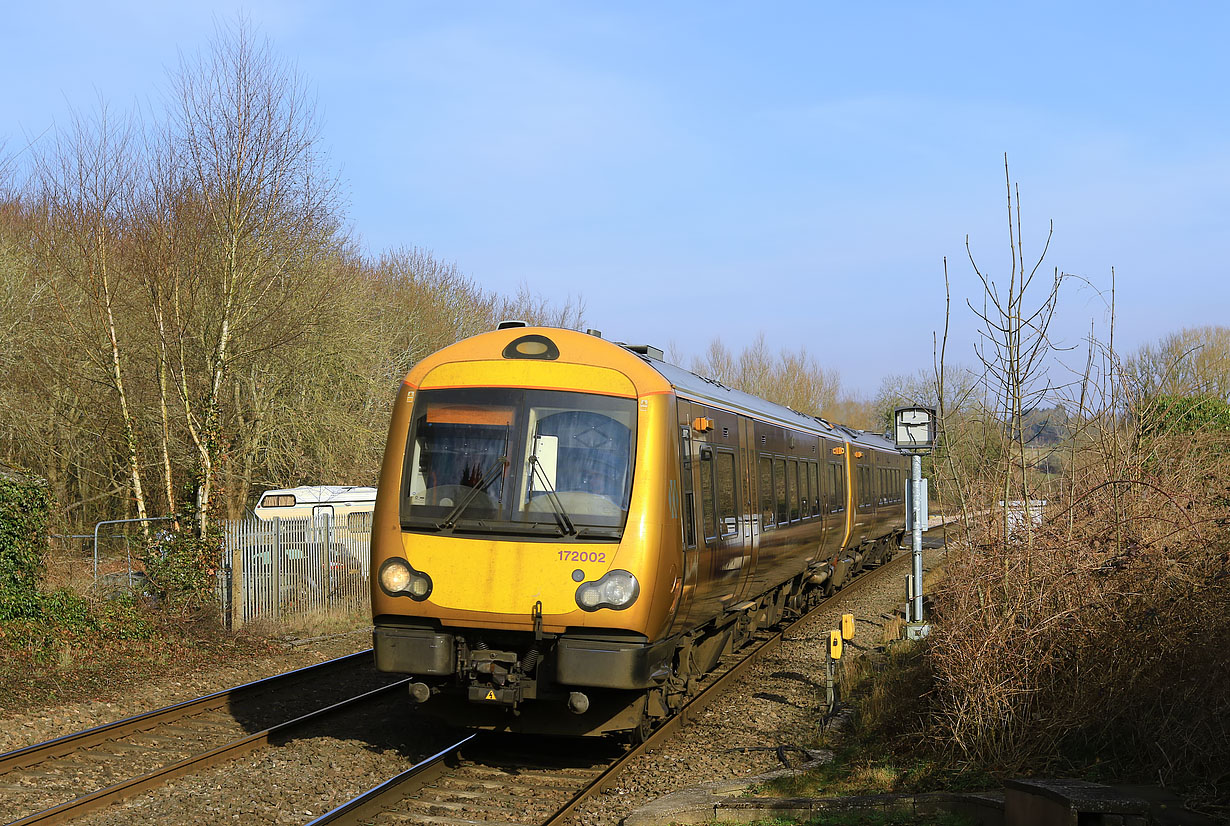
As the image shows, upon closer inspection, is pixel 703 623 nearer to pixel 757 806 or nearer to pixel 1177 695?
pixel 757 806

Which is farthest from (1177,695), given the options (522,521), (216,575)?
(216,575)

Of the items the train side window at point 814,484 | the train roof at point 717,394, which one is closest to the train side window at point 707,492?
the train roof at point 717,394

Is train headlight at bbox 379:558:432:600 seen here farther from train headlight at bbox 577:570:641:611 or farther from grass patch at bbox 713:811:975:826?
grass patch at bbox 713:811:975:826

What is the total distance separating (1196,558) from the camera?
7195 millimetres

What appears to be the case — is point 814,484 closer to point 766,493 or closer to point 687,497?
point 766,493

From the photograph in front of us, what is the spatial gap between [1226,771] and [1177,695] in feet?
1.73

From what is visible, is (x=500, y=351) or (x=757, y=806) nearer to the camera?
(x=757, y=806)

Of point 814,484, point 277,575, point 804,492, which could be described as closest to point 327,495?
point 277,575

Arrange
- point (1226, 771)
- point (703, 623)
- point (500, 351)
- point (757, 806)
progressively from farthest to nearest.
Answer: point (703, 623)
point (500, 351)
point (757, 806)
point (1226, 771)

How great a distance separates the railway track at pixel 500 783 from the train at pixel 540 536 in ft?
1.03

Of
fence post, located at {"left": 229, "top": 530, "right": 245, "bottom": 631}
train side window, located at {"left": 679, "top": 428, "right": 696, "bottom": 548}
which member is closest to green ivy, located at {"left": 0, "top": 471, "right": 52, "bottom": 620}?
fence post, located at {"left": 229, "top": 530, "right": 245, "bottom": 631}

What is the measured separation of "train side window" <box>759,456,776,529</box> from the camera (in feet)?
39.7

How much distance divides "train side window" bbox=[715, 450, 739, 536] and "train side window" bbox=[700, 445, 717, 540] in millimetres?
222

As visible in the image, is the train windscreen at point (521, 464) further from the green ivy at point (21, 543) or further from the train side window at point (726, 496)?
the green ivy at point (21, 543)
